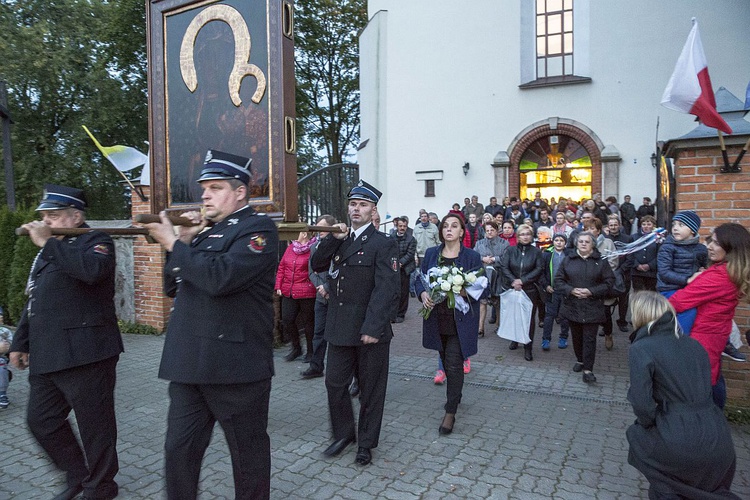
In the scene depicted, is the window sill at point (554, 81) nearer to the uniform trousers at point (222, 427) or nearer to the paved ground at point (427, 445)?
the paved ground at point (427, 445)

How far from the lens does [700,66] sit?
4.69 m

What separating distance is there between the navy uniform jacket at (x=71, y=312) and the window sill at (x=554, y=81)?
16.4 metres

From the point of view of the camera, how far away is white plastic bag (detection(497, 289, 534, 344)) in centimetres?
713

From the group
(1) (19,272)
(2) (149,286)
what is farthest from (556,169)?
(1) (19,272)

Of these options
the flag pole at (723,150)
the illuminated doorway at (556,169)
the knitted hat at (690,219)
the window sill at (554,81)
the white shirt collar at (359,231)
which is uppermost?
the window sill at (554,81)

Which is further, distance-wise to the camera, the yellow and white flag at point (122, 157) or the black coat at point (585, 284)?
the black coat at point (585, 284)

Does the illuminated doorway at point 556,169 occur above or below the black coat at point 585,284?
above

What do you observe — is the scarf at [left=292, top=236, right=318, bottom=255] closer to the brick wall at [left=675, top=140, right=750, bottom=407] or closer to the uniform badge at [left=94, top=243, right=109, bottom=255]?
the uniform badge at [left=94, top=243, right=109, bottom=255]

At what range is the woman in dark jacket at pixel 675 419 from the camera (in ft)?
9.33

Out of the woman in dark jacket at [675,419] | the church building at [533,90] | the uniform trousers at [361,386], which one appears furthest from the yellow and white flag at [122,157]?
the church building at [533,90]

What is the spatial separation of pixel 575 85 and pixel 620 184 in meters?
3.42

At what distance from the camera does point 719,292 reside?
156 inches

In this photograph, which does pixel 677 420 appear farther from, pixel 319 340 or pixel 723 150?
pixel 319 340

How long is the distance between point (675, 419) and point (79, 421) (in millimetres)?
3412
